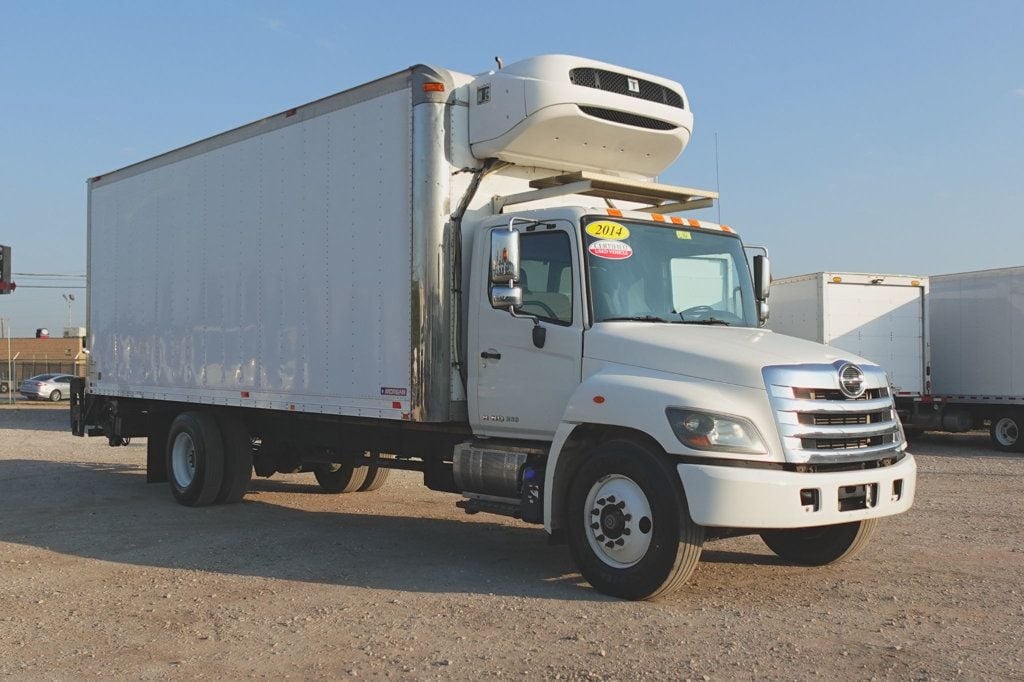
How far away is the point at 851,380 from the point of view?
22.9 feet

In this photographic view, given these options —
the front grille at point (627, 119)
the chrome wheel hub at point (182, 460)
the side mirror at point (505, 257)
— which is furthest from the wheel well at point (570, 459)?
the chrome wheel hub at point (182, 460)

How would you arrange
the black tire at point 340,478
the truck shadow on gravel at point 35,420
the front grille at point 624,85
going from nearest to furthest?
1. the front grille at point 624,85
2. the black tire at point 340,478
3. the truck shadow on gravel at point 35,420

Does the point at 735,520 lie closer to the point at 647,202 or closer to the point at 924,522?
the point at 647,202

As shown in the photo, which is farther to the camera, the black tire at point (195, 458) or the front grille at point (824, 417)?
the black tire at point (195, 458)

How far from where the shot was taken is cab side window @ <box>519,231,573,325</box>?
765cm

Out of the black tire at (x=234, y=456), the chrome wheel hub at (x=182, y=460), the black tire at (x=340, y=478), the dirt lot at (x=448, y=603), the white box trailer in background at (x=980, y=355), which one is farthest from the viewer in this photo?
the white box trailer in background at (x=980, y=355)

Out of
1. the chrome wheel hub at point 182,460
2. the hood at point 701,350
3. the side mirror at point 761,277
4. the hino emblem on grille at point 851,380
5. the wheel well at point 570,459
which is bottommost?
the chrome wheel hub at point 182,460

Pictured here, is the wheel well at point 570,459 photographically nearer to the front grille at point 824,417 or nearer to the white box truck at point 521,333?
the white box truck at point 521,333

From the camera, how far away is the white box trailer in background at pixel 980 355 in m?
19.9

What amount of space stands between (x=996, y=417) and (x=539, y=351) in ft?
52.1

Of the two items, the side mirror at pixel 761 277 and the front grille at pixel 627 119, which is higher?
the front grille at pixel 627 119

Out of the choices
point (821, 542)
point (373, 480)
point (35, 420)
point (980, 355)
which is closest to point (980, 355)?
point (980, 355)

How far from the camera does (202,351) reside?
11.2m

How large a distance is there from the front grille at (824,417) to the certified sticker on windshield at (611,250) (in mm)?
1569
